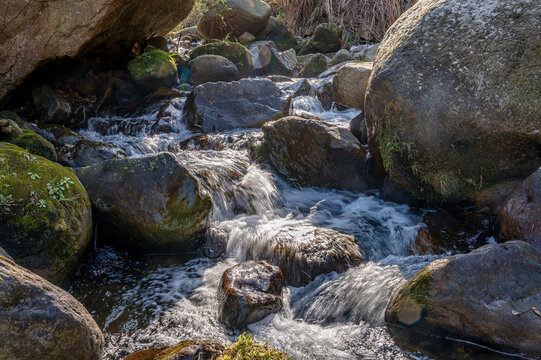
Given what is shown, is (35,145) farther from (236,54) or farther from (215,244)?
(236,54)

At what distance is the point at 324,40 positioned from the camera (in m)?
14.3

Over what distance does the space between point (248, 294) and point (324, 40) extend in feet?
41.6

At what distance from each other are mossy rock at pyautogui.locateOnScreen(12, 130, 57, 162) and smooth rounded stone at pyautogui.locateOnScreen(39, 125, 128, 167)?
0.45 m

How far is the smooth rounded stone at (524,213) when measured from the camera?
13.0ft

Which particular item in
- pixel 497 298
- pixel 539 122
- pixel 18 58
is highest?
pixel 18 58

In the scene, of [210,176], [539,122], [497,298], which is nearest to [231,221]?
[210,176]

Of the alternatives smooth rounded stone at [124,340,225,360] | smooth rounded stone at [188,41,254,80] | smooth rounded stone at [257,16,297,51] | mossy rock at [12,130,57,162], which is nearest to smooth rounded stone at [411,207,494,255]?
smooth rounded stone at [124,340,225,360]

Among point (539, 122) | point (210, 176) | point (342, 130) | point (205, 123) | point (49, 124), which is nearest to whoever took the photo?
point (539, 122)

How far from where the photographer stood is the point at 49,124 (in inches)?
273

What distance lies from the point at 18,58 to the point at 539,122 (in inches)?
286

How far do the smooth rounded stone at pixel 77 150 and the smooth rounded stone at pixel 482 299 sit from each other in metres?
4.72

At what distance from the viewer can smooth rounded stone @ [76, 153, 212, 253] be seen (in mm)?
4242

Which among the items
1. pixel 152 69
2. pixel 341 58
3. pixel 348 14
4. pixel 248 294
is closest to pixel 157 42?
pixel 152 69

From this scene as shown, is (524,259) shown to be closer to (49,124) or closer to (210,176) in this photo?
(210,176)
